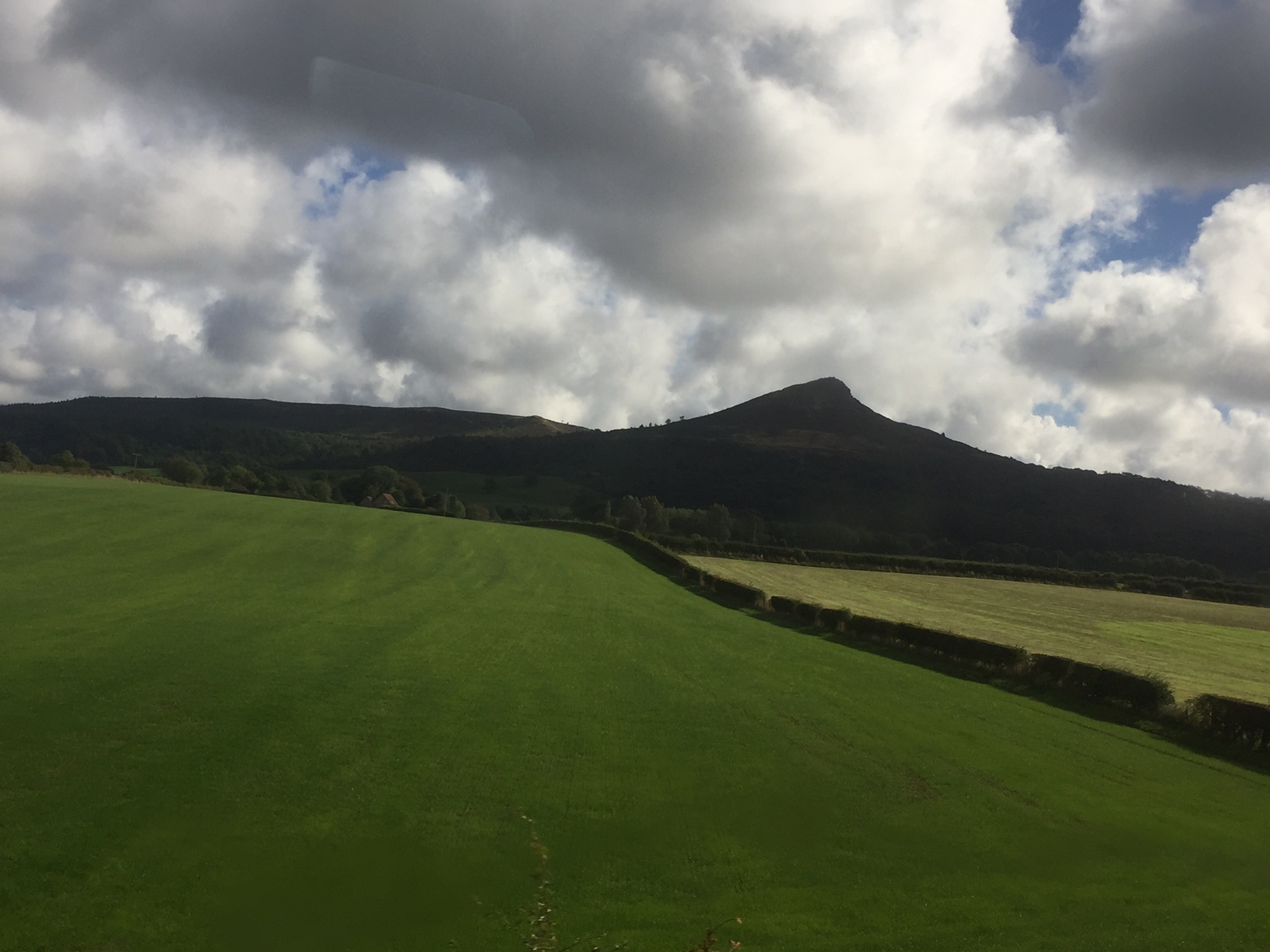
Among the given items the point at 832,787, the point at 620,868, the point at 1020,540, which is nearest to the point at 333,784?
the point at 620,868

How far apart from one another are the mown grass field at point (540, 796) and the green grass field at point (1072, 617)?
14.2 m

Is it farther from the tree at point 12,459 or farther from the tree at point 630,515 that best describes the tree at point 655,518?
the tree at point 12,459

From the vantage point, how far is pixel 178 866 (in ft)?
30.1

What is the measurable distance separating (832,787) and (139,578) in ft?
80.3

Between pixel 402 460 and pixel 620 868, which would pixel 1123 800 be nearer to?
pixel 620 868

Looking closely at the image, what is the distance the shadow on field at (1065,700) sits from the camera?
20375 millimetres

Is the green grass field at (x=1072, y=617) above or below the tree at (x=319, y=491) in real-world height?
below

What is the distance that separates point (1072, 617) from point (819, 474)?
266 ft

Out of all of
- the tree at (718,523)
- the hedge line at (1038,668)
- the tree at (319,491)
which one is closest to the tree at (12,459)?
the tree at (319,491)

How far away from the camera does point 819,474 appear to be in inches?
5212

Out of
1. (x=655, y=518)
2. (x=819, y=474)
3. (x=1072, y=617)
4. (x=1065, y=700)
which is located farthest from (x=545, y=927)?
(x=819, y=474)

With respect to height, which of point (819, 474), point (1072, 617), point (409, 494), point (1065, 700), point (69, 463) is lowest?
point (1065, 700)

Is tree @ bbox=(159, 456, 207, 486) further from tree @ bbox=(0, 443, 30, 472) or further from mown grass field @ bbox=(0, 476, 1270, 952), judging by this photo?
mown grass field @ bbox=(0, 476, 1270, 952)

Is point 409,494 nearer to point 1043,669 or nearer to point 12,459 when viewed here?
point 12,459
